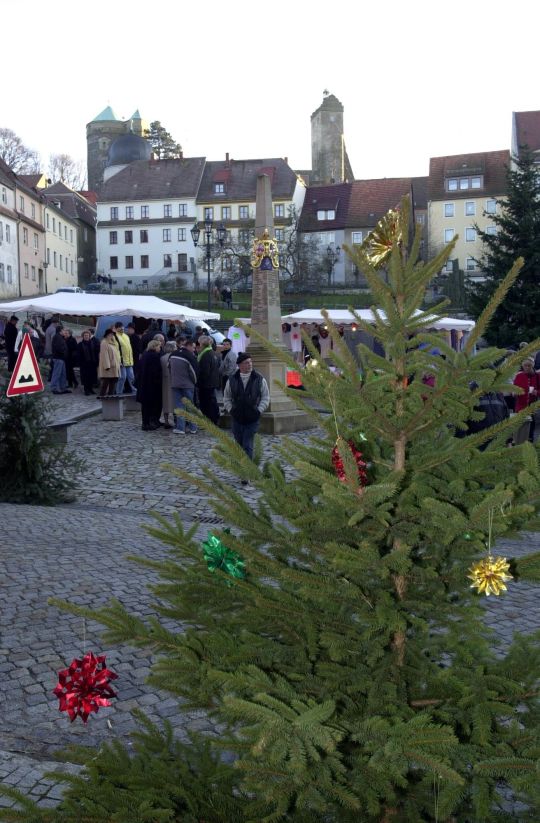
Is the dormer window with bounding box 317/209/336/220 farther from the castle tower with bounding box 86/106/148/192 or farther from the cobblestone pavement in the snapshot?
the cobblestone pavement

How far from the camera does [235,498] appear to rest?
9.33 ft

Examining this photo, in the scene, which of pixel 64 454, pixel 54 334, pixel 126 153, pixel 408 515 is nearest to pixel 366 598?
pixel 408 515

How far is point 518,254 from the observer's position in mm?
30641

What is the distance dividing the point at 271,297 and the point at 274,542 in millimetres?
16123

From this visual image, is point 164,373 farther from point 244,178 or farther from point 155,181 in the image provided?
point 155,181

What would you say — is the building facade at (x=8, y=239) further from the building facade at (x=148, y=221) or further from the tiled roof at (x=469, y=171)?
the tiled roof at (x=469, y=171)

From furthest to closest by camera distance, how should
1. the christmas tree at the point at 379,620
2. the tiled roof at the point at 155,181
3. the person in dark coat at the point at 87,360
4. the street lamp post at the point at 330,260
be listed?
1. the tiled roof at the point at 155,181
2. the street lamp post at the point at 330,260
3. the person in dark coat at the point at 87,360
4. the christmas tree at the point at 379,620


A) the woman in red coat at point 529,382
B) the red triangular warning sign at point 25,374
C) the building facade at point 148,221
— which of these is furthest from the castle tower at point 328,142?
the red triangular warning sign at point 25,374

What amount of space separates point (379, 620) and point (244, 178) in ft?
274

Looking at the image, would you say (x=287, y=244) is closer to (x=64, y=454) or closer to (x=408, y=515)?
(x=64, y=454)

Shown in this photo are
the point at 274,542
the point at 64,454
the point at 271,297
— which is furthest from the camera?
the point at 271,297

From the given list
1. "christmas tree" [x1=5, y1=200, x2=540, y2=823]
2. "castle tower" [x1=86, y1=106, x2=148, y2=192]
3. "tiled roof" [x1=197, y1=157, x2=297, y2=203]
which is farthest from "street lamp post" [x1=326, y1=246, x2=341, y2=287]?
"christmas tree" [x1=5, y1=200, x2=540, y2=823]

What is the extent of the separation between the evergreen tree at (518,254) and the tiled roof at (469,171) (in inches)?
1731

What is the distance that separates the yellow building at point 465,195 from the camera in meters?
74.5
